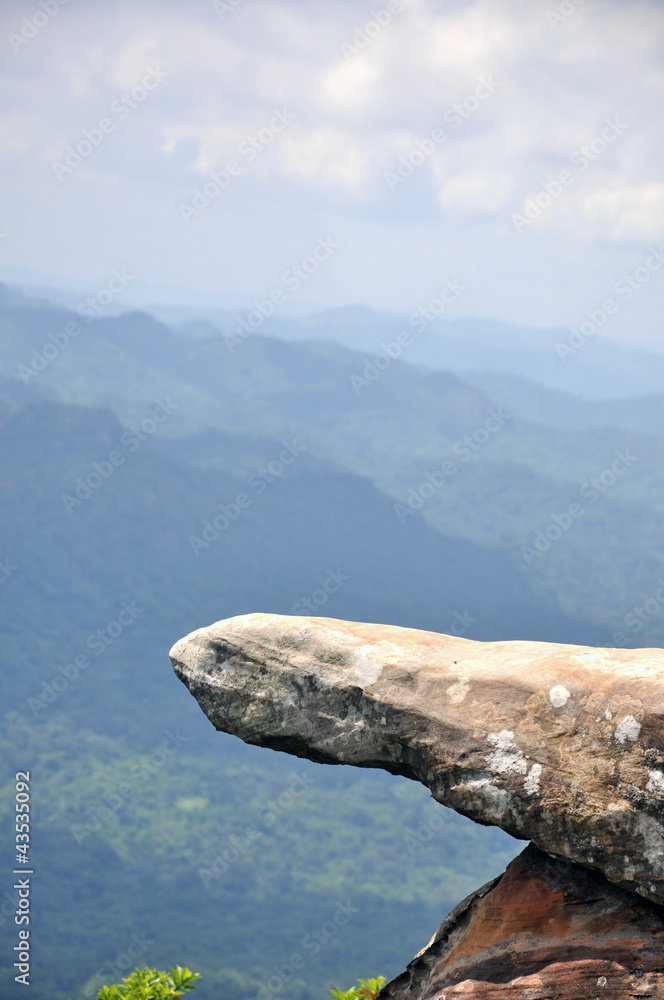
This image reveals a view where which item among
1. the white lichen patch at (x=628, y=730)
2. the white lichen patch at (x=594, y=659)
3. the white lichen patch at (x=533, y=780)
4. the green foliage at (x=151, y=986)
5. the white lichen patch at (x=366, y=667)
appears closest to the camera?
the white lichen patch at (x=628, y=730)

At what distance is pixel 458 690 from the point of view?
23.9ft

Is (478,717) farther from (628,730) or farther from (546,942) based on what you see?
(546,942)

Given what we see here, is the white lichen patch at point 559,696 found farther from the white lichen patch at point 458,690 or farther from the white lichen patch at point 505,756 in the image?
the white lichen patch at point 458,690

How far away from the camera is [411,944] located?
68312 mm

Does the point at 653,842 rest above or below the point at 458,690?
below

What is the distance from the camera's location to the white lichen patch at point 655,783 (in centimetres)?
652

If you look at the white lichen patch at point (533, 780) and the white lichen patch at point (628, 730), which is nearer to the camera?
the white lichen patch at point (628, 730)

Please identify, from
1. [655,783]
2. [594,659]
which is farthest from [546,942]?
[594,659]

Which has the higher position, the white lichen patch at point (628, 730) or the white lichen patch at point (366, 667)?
the white lichen patch at point (628, 730)

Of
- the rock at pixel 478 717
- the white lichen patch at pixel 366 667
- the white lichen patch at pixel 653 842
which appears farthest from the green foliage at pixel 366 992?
the white lichen patch at pixel 653 842

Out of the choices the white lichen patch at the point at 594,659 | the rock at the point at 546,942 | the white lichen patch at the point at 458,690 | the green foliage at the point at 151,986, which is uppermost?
the white lichen patch at the point at 594,659

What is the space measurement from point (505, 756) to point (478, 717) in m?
0.34

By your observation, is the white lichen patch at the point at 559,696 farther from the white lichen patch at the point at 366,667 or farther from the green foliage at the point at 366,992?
the green foliage at the point at 366,992

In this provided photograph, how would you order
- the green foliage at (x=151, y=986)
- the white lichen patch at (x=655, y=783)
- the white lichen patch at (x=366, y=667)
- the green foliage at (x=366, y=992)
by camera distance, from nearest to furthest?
1. the white lichen patch at (x=655, y=783)
2. the white lichen patch at (x=366, y=667)
3. the green foliage at (x=366, y=992)
4. the green foliage at (x=151, y=986)
